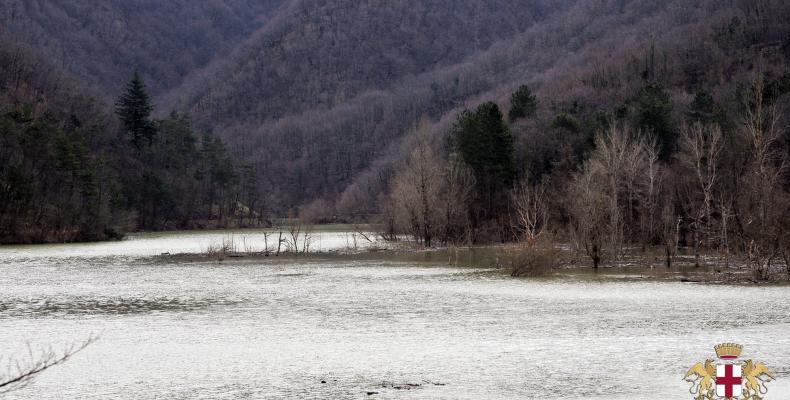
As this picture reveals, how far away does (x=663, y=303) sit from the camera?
32031mm

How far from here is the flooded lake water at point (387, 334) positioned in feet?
60.5

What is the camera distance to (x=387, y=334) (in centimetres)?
2544

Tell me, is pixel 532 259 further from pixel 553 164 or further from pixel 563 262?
pixel 553 164

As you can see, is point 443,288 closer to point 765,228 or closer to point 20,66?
point 765,228

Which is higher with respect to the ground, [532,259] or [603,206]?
[603,206]

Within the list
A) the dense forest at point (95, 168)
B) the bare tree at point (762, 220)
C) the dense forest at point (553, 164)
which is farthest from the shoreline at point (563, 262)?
the dense forest at point (95, 168)

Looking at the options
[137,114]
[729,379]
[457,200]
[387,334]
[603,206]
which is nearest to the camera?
[729,379]

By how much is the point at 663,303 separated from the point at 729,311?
3140mm

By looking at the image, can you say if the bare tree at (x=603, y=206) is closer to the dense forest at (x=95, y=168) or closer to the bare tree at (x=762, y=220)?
the bare tree at (x=762, y=220)

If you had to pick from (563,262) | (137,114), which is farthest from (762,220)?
(137,114)

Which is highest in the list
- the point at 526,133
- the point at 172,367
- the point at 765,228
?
the point at 526,133

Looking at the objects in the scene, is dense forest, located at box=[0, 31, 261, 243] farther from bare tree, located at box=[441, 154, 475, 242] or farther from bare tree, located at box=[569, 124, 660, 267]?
bare tree, located at box=[569, 124, 660, 267]

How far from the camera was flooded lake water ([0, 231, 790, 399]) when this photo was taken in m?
18.4

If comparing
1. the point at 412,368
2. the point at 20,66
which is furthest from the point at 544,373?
the point at 20,66
